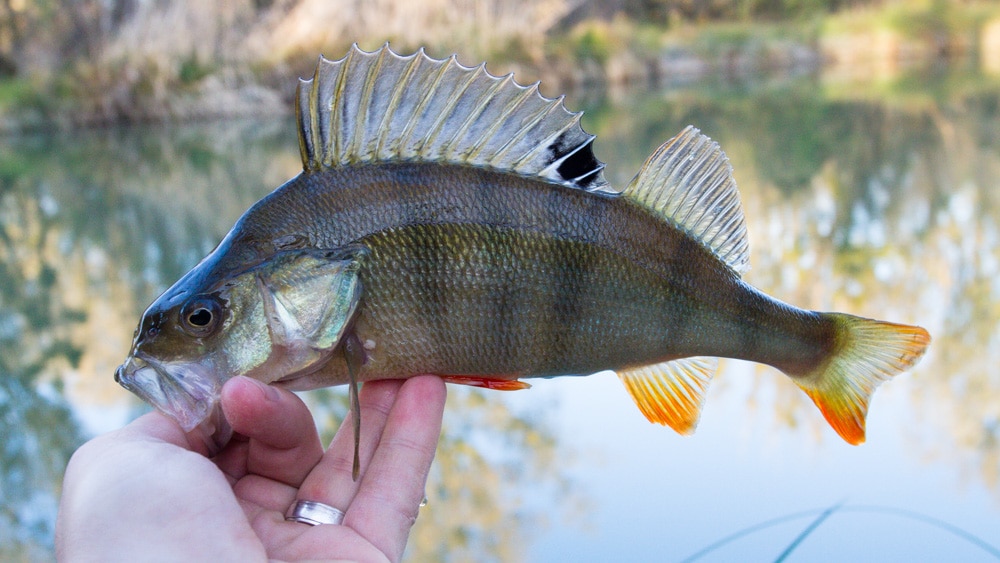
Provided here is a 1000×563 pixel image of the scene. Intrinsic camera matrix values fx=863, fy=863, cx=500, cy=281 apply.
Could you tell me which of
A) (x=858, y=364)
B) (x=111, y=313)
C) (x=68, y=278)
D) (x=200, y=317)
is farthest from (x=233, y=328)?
(x=68, y=278)

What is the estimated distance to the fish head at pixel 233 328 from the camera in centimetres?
136

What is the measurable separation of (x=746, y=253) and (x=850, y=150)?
7046mm

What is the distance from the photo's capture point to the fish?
1.38 metres

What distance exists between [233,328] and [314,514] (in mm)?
416

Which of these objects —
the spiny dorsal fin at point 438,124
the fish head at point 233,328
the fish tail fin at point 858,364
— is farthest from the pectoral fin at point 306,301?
the fish tail fin at point 858,364

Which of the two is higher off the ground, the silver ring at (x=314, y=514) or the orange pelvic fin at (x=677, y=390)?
the orange pelvic fin at (x=677, y=390)

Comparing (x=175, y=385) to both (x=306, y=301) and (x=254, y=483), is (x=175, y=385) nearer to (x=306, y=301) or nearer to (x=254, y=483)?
(x=306, y=301)

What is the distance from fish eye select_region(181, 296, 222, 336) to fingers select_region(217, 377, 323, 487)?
0.32ft

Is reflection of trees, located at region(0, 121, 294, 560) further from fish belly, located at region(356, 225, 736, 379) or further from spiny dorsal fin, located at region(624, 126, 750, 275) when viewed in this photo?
spiny dorsal fin, located at region(624, 126, 750, 275)

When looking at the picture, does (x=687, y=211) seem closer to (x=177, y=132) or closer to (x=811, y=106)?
(x=811, y=106)

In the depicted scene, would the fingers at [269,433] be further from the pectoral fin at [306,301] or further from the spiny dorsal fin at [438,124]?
the spiny dorsal fin at [438,124]

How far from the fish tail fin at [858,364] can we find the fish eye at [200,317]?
3.28 ft

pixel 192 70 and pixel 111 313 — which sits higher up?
pixel 192 70

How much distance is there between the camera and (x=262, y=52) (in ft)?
43.5
